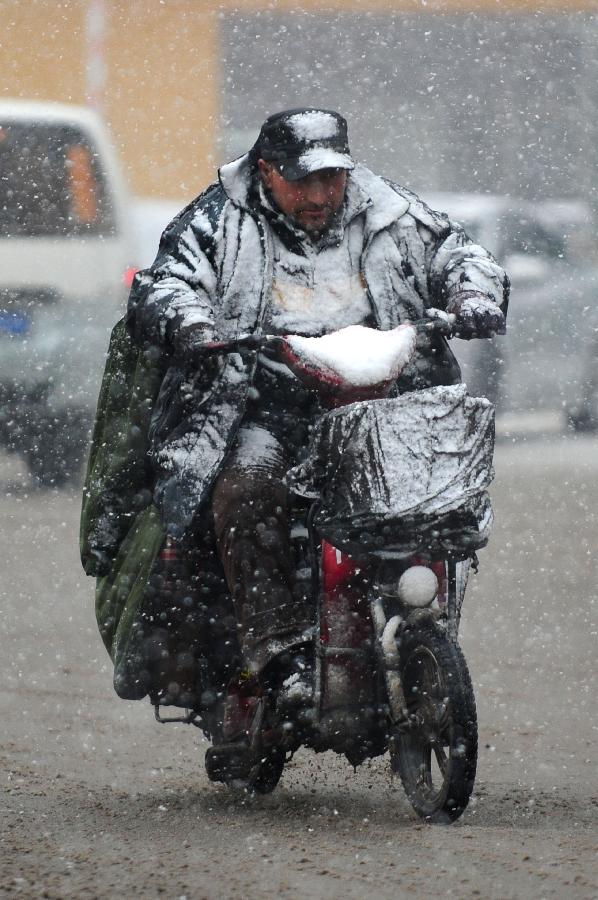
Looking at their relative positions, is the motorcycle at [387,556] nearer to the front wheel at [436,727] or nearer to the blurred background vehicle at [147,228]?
the front wheel at [436,727]

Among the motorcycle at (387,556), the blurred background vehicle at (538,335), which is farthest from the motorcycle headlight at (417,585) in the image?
the blurred background vehicle at (538,335)

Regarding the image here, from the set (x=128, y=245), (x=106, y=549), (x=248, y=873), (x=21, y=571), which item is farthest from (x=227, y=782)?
(x=128, y=245)

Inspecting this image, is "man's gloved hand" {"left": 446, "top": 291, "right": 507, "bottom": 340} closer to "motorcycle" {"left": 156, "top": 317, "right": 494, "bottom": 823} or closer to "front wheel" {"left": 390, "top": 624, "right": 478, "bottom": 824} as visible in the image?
"motorcycle" {"left": 156, "top": 317, "right": 494, "bottom": 823}

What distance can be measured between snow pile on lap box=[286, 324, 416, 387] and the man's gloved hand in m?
0.19

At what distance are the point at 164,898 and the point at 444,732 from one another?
912 mm

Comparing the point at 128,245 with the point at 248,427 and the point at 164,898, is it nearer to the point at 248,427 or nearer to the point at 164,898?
the point at 248,427

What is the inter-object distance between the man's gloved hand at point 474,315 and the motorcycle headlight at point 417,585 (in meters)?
0.60

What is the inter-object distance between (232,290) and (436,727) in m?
1.21

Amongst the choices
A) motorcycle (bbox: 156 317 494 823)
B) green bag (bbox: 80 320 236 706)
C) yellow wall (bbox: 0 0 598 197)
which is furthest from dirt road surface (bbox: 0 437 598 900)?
yellow wall (bbox: 0 0 598 197)

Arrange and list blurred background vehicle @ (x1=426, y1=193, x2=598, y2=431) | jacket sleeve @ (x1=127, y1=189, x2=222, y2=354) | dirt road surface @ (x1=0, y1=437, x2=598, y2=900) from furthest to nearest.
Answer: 1. blurred background vehicle @ (x1=426, y1=193, x2=598, y2=431)
2. jacket sleeve @ (x1=127, y1=189, x2=222, y2=354)
3. dirt road surface @ (x1=0, y1=437, x2=598, y2=900)

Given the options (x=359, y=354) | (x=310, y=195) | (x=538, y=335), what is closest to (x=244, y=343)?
(x=359, y=354)

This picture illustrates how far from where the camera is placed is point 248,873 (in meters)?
4.45

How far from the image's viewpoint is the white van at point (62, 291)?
12.5 meters

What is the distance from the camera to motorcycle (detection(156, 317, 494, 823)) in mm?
4738
